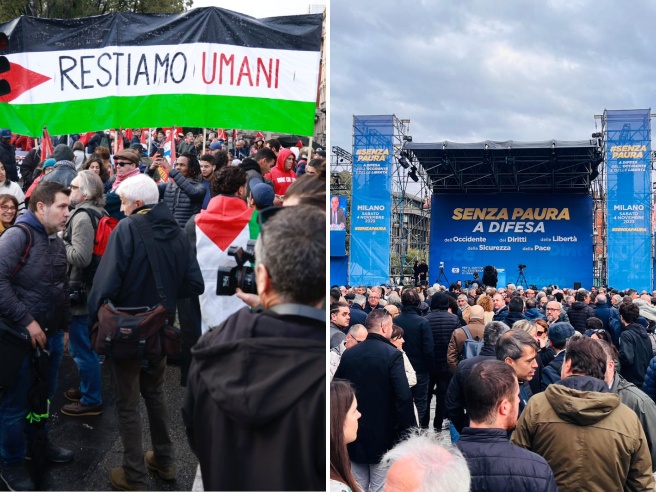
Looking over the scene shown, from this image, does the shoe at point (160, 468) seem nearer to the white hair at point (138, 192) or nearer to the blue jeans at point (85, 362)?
the blue jeans at point (85, 362)

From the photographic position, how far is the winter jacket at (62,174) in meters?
2.45

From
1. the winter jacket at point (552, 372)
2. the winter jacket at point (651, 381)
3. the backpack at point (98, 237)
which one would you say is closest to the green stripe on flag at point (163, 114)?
the backpack at point (98, 237)

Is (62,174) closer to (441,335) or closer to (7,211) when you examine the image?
(7,211)

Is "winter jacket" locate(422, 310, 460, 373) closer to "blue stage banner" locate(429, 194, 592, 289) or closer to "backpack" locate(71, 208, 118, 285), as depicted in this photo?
"backpack" locate(71, 208, 118, 285)

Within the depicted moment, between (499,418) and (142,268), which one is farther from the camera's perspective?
(499,418)

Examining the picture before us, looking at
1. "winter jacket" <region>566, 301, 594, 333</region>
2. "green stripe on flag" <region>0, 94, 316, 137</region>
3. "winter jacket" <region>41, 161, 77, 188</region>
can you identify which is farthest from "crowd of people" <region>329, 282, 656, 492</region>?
"winter jacket" <region>566, 301, 594, 333</region>

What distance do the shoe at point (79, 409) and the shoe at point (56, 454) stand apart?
86 millimetres

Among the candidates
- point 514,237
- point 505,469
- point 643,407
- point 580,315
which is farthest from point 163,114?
point 514,237

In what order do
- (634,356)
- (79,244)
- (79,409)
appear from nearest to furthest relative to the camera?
1. (79,409)
2. (79,244)
3. (634,356)

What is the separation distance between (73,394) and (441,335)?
3631mm

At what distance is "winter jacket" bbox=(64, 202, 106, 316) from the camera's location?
1.77 meters

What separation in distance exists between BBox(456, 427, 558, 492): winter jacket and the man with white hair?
2.96ft

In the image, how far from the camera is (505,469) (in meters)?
1.96

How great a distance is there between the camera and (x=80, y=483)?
154 centimetres
